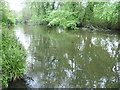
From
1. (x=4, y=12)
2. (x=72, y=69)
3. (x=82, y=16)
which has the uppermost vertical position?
(x=4, y=12)

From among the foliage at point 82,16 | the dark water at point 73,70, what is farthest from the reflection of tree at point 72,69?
the foliage at point 82,16

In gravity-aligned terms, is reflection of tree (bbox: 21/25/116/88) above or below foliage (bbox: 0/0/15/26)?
below

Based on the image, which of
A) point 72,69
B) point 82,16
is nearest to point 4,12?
point 72,69

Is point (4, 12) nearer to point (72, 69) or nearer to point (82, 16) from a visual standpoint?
point (72, 69)

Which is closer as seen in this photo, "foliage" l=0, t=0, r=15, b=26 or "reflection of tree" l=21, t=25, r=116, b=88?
"reflection of tree" l=21, t=25, r=116, b=88

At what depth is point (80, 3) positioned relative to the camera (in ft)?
55.8

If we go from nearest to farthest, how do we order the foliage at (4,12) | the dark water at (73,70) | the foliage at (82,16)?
the dark water at (73,70), the foliage at (4,12), the foliage at (82,16)

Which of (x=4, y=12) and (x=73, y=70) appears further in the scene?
(x=4, y=12)

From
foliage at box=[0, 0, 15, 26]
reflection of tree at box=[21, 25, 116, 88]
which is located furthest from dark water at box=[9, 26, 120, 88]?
foliage at box=[0, 0, 15, 26]

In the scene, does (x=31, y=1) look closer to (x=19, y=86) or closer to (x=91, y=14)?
(x=91, y=14)

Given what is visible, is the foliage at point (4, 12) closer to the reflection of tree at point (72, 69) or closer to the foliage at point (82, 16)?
the reflection of tree at point (72, 69)

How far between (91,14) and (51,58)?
12156mm

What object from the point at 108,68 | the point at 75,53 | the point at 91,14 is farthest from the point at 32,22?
the point at 108,68

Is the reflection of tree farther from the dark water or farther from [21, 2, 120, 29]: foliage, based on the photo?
[21, 2, 120, 29]: foliage
